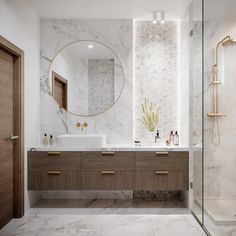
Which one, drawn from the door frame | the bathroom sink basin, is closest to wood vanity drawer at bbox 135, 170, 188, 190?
the bathroom sink basin

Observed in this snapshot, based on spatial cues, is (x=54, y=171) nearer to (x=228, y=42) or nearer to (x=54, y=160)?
(x=54, y=160)

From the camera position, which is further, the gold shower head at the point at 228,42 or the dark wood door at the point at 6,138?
the dark wood door at the point at 6,138

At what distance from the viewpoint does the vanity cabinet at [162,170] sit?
3877 millimetres

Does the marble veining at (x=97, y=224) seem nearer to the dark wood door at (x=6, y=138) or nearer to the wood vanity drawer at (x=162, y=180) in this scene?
the dark wood door at (x=6, y=138)

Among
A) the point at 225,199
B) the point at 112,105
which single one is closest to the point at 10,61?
the point at 112,105

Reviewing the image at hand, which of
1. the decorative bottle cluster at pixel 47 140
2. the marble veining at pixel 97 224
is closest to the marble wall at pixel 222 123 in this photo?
the marble veining at pixel 97 224

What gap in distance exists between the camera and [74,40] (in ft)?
14.5

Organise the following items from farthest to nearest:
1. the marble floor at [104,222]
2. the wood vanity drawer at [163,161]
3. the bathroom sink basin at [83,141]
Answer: the bathroom sink basin at [83,141]
the wood vanity drawer at [163,161]
the marble floor at [104,222]

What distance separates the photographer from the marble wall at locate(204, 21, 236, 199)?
2373mm

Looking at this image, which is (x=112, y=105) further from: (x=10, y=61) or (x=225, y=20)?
(x=225, y=20)

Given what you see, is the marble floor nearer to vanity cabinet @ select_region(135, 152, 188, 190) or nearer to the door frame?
the door frame

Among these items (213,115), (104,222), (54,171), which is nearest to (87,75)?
(54,171)

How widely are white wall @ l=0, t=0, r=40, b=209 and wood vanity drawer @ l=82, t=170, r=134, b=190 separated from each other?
768 millimetres

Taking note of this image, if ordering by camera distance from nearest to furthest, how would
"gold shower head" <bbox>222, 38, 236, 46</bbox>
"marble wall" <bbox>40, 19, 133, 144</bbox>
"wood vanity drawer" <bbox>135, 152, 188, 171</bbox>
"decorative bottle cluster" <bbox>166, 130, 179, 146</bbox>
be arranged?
"gold shower head" <bbox>222, 38, 236, 46</bbox>, "wood vanity drawer" <bbox>135, 152, 188, 171</bbox>, "decorative bottle cluster" <bbox>166, 130, 179, 146</bbox>, "marble wall" <bbox>40, 19, 133, 144</bbox>
